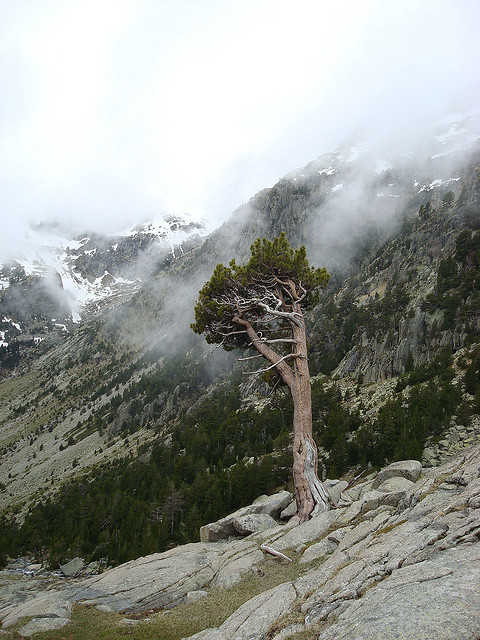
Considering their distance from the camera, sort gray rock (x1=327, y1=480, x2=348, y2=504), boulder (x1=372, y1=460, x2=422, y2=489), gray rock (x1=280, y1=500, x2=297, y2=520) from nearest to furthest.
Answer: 1. boulder (x1=372, y1=460, x2=422, y2=489)
2. gray rock (x1=327, y1=480, x2=348, y2=504)
3. gray rock (x1=280, y1=500, x2=297, y2=520)

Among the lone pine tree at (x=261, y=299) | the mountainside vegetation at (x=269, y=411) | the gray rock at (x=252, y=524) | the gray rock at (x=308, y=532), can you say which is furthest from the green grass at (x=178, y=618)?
the mountainside vegetation at (x=269, y=411)

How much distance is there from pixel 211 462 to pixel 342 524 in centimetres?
5605

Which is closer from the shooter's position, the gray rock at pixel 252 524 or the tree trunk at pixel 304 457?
the tree trunk at pixel 304 457

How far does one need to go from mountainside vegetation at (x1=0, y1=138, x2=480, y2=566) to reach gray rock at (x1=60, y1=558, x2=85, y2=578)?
Result: 83.2 inches

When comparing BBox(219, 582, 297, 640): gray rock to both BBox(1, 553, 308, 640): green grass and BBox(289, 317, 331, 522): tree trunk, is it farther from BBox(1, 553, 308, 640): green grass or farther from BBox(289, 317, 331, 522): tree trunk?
BBox(289, 317, 331, 522): tree trunk

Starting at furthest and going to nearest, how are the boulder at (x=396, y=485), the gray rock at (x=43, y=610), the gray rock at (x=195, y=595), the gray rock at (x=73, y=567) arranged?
1. the gray rock at (x=73, y=567)
2. the boulder at (x=396, y=485)
3. the gray rock at (x=43, y=610)
4. the gray rock at (x=195, y=595)

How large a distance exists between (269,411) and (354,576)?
60.0 meters

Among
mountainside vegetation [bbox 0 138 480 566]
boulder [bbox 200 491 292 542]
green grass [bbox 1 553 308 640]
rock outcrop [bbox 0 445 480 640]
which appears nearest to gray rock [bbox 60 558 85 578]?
mountainside vegetation [bbox 0 138 480 566]

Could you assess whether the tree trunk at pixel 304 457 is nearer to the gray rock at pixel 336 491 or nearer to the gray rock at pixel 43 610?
the gray rock at pixel 336 491

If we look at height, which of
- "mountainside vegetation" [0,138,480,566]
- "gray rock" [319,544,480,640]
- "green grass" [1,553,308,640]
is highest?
"gray rock" [319,544,480,640]

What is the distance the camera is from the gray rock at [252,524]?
1471 cm

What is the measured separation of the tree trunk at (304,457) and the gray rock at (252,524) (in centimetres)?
245

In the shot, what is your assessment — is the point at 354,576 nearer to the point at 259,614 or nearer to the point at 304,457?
the point at 259,614

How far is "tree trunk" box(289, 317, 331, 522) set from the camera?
43.3ft
